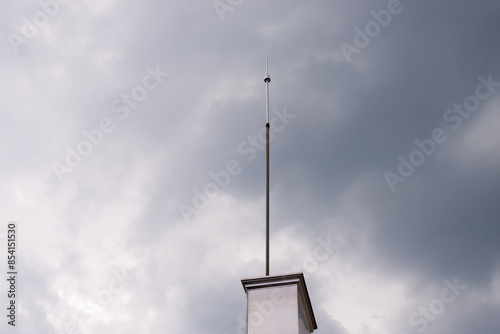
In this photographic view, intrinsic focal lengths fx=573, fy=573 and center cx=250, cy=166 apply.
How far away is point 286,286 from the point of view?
14.3 m

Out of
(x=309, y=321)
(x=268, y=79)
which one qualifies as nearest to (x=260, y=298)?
(x=309, y=321)

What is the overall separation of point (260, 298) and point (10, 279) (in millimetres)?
12131

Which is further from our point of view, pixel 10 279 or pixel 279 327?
pixel 10 279

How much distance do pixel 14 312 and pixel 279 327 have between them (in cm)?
1244

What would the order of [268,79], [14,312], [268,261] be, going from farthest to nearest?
[14,312] → [268,79] → [268,261]

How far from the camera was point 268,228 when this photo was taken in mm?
16266

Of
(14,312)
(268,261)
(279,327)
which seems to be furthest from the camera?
(14,312)

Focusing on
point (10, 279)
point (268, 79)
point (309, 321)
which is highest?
point (268, 79)

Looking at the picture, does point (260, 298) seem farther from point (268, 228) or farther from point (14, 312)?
point (14, 312)

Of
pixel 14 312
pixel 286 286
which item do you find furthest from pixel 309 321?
→ pixel 14 312

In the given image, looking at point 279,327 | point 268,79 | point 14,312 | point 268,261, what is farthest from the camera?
point 14,312

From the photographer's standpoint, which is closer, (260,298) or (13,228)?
(260,298)

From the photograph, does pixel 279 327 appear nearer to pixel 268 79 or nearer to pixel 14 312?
pixel 268 79

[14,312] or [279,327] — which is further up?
[14,312]
